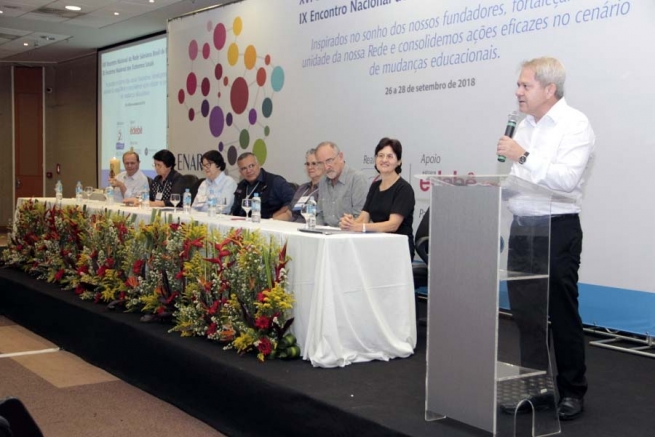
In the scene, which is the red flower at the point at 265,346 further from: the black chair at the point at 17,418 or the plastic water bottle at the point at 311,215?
the black chair at the point at 17,418

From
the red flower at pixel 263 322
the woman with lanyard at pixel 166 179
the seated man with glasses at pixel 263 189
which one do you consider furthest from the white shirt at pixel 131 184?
the red flower at pixel 263 322

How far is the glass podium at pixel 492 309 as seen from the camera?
2434mm

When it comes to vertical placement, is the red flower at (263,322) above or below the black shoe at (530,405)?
above

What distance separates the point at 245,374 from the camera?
3207mm

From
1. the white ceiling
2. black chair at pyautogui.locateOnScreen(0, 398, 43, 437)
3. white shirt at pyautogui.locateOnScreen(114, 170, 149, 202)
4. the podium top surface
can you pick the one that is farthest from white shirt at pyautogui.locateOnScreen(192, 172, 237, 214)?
black chair at pyautogui.locateOnScreen(0, 398, 43, 437)

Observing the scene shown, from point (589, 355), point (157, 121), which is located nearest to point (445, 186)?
point (589, 355)

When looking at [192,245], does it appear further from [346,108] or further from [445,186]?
[346,108]

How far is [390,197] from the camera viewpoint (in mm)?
4086

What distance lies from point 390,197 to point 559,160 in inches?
59.9

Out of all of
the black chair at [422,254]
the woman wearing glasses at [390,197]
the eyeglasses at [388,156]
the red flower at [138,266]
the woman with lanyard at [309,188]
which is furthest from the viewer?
the woman with lanyard at [309,188]

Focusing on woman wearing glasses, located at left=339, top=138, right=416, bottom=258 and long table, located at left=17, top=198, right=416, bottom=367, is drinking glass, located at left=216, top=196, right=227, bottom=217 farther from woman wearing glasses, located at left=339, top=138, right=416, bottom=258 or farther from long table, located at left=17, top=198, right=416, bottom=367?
long table, located at left=17, top=198, right=416, bottom=367

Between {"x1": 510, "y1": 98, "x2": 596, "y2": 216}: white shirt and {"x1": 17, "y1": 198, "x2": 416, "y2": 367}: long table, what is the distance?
A: 36.5 inches

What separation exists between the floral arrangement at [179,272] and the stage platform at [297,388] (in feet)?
0.36

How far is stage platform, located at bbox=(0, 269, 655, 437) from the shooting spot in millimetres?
2668
